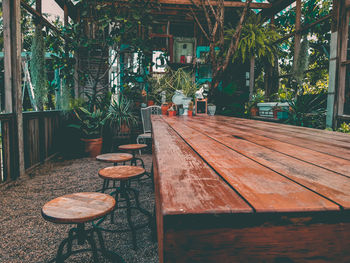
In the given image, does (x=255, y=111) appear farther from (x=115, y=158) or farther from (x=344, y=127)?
(x=115, y=158)

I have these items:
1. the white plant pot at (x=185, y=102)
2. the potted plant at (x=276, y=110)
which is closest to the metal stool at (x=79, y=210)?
the white plant pot at (x=185, y=102)

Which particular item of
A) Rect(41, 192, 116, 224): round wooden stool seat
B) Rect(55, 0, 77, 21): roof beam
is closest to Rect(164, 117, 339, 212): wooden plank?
Rect(41, 192, 116, 224): round wooden stool seat

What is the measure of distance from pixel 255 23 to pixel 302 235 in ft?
19.0

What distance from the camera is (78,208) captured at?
1138 millimetres

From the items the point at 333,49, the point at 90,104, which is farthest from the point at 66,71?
the point at 333,49

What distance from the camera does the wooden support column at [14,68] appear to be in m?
2.98

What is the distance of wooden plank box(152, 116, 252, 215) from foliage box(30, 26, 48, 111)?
3.78m

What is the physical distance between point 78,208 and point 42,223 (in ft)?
3.99

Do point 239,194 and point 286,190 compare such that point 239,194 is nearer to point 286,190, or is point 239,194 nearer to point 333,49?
point 286,190

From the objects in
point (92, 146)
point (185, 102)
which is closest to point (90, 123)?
point (92, 146)

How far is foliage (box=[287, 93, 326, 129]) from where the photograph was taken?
3.58 metres

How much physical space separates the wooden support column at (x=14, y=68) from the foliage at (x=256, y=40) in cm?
393

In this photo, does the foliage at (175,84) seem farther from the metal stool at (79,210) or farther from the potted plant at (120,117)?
the metal stool at (79,210)

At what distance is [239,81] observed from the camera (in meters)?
6.46
